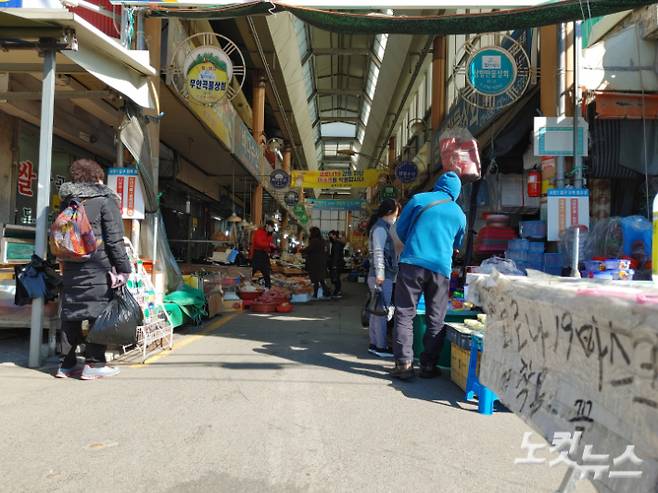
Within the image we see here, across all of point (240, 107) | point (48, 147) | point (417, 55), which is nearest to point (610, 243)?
point (48, 147)

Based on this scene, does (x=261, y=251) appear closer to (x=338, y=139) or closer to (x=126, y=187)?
(x=126, y=187)

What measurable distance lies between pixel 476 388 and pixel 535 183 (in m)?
4.63

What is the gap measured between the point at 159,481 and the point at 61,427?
113 cm

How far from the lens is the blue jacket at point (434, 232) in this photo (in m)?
4.32

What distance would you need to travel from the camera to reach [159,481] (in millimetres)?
2502

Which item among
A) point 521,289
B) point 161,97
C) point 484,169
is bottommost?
point 521,289

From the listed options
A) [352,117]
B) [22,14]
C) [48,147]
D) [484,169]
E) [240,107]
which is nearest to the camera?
[22,14]

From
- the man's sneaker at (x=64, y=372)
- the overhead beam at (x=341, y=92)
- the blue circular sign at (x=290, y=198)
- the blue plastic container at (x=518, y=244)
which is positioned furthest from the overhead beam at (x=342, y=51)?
the man's sneaker at (x=64, y=372)

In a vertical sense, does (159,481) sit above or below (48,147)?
below

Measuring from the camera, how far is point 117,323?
4203mm

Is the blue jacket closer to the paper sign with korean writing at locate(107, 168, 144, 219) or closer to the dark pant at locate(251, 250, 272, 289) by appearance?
the paper sign with korean writing at locate(107, 168, 144, 219)

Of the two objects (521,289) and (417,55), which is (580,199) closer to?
(521,289)

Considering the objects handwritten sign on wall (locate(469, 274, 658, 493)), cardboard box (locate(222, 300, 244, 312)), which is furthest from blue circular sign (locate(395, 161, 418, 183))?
handwritten sign on wall (locate(469, 274, 658, 493))

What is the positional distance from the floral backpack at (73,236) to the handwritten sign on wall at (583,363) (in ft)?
11.0
